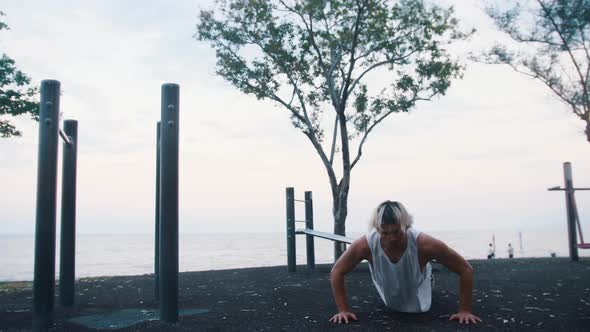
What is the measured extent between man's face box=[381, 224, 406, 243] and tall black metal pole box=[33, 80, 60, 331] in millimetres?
2443

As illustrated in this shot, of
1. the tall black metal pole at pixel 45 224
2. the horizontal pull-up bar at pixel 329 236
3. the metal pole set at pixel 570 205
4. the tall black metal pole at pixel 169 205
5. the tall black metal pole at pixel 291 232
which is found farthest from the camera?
the metal pole set at pixel 570 205

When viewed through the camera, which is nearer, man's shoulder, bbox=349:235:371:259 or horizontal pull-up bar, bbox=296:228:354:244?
man's shoulder, bbox=349:235:371:259

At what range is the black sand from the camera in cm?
388

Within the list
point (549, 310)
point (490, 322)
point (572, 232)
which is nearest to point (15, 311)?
point (490, 322)

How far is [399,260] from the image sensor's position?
3.78m

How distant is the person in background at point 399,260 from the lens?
3.56 metres

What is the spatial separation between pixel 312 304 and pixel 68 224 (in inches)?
105

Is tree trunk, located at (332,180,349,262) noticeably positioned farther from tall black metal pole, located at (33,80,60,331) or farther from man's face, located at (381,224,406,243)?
tall black metal pole, located at (33,80,60,331)

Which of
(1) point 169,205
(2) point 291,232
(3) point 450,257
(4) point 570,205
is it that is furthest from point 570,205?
(1) point 169,205

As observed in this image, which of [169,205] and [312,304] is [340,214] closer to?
[312,304]

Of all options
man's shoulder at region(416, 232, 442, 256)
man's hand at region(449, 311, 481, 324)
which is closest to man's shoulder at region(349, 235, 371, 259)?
man's shoulder at region(416, 232, 442, 256)

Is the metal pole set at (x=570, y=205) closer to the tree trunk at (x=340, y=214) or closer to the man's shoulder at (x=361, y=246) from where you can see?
the tree trunk at (x=340, y=214)

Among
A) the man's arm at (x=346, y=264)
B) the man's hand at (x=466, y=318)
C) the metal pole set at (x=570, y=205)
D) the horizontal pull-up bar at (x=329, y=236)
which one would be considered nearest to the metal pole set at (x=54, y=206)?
the man's arm at (x=346, y=264)

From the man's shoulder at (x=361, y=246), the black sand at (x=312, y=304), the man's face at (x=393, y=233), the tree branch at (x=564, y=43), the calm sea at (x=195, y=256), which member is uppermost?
the tree branch at (x=564, y=43)
